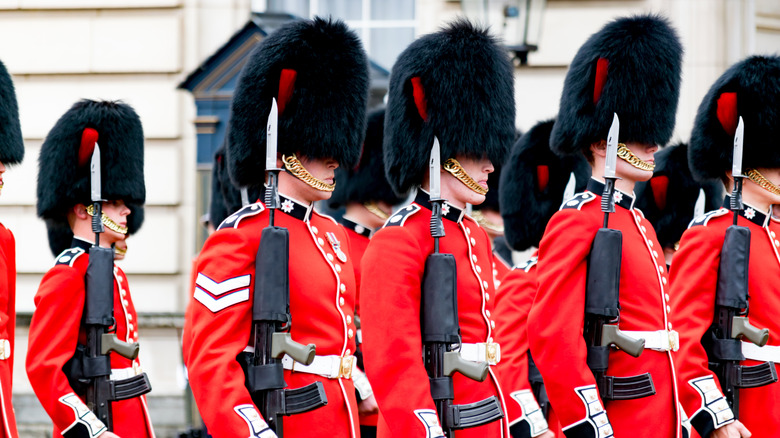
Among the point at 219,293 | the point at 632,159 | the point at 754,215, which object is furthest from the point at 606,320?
the point at 219,293

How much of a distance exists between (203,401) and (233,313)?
0.25 m

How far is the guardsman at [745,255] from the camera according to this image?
14.3ft

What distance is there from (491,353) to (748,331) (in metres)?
1.01

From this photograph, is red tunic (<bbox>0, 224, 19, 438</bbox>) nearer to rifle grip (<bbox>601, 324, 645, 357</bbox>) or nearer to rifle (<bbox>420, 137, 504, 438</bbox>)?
rifle (<bbox>420, 137, 504, 438</bbox>)

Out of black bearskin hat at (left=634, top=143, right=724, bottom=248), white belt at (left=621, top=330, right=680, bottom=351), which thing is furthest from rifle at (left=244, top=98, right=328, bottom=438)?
black bearskin hat at (left=634, top=143, right=724, bottom=248)

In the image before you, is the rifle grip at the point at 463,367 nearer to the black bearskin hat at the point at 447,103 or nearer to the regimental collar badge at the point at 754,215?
the black bearskin hat at the point at 447,103

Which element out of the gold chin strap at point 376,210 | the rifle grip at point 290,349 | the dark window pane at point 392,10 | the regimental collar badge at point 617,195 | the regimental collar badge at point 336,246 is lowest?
the gold chin strap at point 376,210

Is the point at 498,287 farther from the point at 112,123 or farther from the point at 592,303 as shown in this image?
the point at 112,123

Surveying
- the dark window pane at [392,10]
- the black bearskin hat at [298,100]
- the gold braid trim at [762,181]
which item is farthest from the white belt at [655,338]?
the dark window pane at [392,10]

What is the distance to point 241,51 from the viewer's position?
7.86m

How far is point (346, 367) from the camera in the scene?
369 centimetres

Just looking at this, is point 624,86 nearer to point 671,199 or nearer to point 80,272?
point 671,199

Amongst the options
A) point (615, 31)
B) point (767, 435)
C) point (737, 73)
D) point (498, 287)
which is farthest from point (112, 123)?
point (767, 435)

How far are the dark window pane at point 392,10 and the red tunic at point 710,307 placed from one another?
4851 mm
